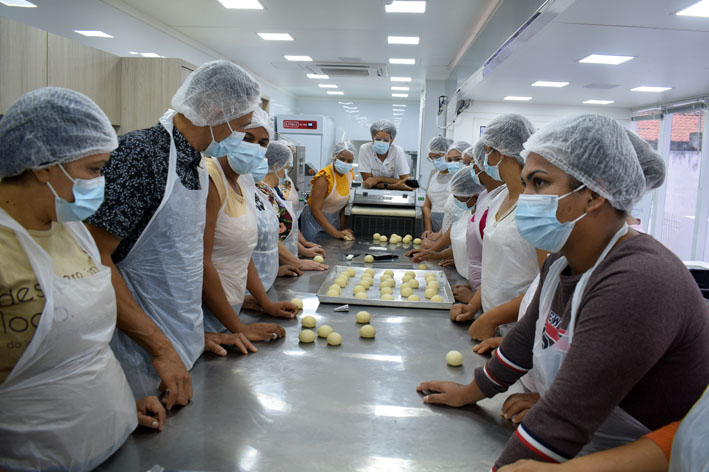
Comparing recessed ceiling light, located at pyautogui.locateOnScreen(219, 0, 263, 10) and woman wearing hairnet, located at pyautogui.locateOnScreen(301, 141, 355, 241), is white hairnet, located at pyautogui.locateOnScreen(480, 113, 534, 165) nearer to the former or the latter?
woman wearing hairnet, located at pyautogui.locateOnScreen(301, 141, 355, 241)

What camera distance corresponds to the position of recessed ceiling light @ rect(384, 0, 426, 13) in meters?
5.46

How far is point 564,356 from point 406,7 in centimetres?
544

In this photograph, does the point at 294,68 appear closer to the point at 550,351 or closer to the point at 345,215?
the point at 345,215

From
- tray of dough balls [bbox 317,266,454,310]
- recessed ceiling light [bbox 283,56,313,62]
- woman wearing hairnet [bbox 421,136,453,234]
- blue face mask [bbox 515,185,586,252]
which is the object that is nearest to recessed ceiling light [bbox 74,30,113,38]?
recessed ceiling light [bbox 283,56,313,62]

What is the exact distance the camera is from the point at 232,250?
76.2 inches

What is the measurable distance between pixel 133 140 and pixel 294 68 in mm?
9421

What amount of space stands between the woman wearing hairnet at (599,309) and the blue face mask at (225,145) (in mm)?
1058

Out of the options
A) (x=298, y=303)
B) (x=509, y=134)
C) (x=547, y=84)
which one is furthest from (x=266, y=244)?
(x=547, y=84)

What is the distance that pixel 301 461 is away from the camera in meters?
1.12

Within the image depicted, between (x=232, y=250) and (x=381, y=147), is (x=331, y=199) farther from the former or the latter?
(x=232, y=250)

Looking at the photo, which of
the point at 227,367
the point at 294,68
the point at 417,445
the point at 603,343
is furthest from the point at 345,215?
the point at 294,68

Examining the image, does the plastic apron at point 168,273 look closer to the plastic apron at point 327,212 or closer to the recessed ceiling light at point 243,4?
the plastic apron at point 327,212

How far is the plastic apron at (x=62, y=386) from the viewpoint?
0.95 meters

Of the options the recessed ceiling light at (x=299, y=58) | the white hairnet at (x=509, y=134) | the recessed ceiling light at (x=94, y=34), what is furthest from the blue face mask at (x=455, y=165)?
the recessed ceiling light at (x=299, y=58)
